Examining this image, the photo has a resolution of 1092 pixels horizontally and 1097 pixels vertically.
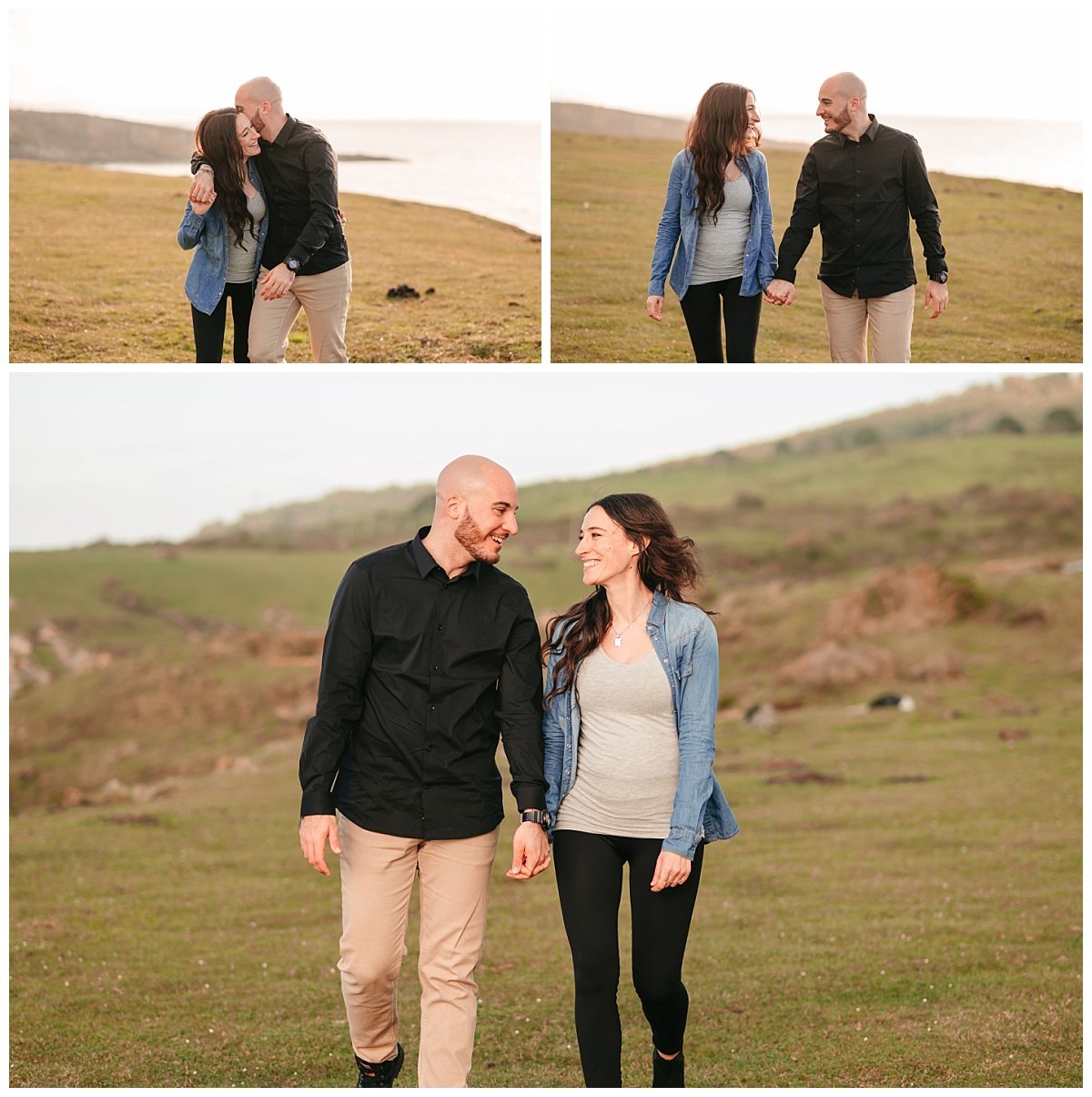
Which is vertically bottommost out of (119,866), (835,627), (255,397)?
(119,866)

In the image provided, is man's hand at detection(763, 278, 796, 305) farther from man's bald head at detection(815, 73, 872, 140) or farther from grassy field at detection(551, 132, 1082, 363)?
grassy field at detection(551, 132, 1082, 363)

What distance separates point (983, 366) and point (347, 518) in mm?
14119

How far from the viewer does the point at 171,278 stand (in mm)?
12758

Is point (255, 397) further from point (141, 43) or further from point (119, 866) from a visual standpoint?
point (119, 866)

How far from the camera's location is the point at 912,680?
16.8 metres

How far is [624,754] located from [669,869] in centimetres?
37

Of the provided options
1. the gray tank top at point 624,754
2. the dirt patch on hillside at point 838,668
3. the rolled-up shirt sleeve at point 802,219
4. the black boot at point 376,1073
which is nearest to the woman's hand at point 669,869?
the gray tank top at point 624,754

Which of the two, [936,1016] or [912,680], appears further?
[912,680]

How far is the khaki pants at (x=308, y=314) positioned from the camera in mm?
6453

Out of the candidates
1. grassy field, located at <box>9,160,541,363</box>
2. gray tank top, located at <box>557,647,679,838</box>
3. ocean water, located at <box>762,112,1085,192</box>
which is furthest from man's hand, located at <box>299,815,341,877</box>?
ocean water, located at <box>762,112,1085,192</box>

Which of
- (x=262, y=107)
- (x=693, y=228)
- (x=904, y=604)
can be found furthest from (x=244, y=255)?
(x=904, y=604)

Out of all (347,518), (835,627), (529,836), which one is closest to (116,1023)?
(529,836)

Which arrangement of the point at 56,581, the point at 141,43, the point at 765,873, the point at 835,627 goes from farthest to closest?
1. the point at 56,581
2. the point at 835,627
3. the point at 141,43
4. the point at 765,873

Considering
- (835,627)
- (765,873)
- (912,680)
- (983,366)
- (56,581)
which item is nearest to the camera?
(983,366)
